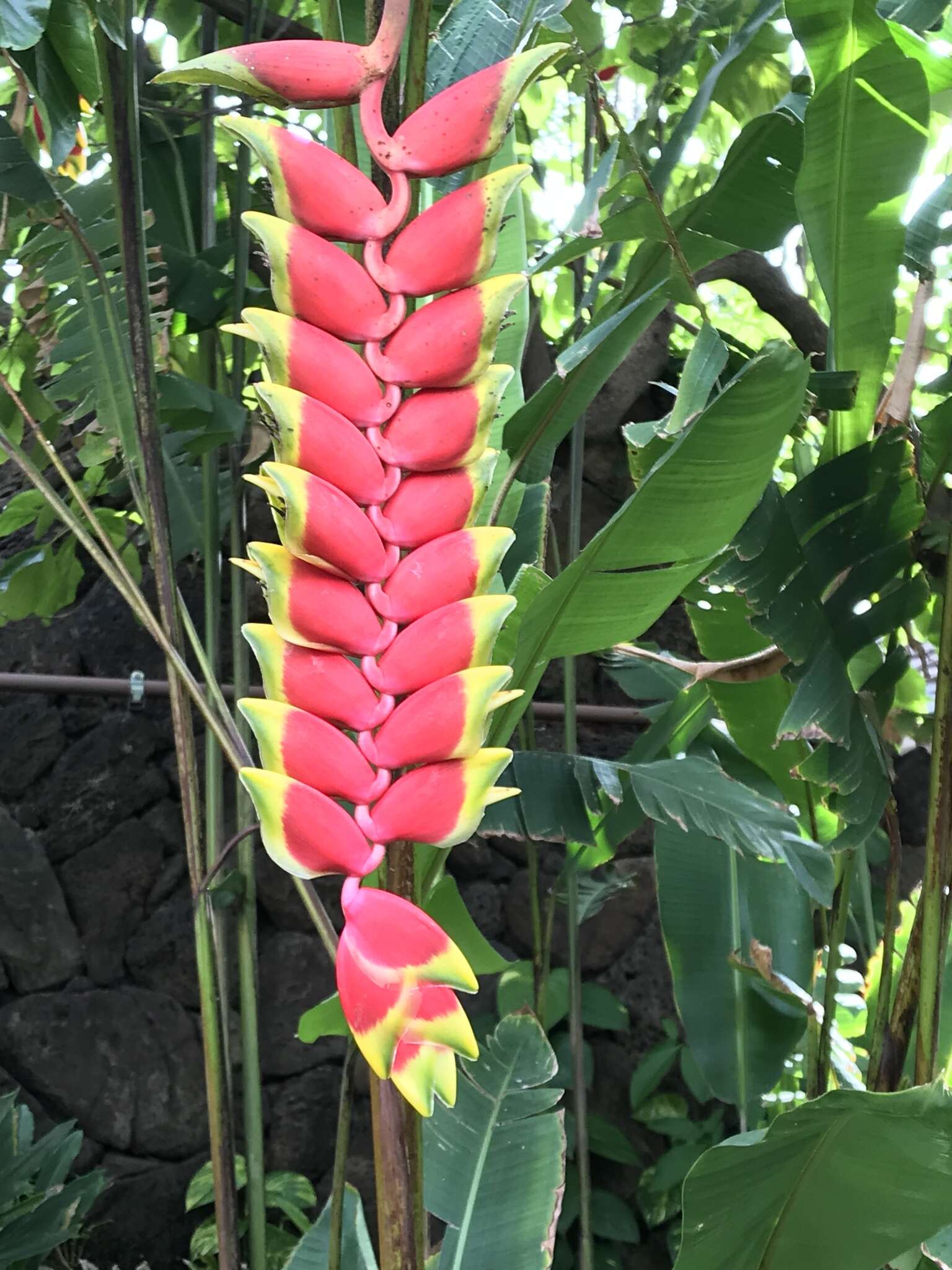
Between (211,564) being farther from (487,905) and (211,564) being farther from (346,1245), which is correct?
(487,905)

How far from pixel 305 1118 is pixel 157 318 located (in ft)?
4.53

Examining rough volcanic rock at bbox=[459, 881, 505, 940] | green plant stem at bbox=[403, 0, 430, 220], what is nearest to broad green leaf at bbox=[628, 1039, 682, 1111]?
rough volcanic rock at bbox=[459, 881, 505, 940]

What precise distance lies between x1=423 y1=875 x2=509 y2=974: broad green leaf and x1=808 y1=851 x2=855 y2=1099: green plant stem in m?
0.31

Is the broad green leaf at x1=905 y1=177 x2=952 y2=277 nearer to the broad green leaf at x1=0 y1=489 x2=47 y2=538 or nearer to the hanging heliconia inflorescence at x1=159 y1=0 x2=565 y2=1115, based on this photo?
the hanging heliconia inflorescence at x1=159 y1=0 x2=565 y2=1115

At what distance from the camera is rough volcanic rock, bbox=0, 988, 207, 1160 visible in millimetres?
1486

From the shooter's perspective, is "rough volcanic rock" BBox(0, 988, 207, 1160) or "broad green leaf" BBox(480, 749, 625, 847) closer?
"broad green leaf" BBox(480, 749, 625, 847)

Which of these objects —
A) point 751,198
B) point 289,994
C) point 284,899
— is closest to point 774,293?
point 751,198

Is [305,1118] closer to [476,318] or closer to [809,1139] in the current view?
[809,1139]

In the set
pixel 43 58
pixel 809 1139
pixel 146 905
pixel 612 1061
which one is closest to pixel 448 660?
pixel 809 1139

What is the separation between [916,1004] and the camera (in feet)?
2.03

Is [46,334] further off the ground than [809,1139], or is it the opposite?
[46,334]

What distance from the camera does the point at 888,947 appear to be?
0.72 m

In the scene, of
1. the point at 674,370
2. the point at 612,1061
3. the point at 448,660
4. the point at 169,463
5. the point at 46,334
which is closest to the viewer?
the point at 448,660

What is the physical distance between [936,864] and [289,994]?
4.26ft
